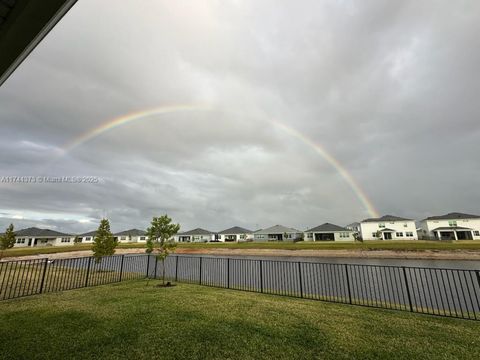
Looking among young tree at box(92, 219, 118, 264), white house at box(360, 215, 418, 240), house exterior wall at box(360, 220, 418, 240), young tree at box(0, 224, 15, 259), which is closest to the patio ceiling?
young tree at box(92, 219, 118, 264)

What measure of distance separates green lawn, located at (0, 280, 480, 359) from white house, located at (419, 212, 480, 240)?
74.5 meters

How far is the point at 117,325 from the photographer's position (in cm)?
620

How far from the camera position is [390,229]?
67125 mm

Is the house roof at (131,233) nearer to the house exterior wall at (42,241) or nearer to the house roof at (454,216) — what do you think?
the house exterior wall at (42,241)

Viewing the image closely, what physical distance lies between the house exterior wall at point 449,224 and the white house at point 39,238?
4522 inches

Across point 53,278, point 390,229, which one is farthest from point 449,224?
point 53,278

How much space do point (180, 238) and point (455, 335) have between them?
107 m

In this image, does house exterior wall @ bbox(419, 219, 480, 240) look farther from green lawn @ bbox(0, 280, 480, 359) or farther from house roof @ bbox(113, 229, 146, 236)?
house roof @ bbox(113, 229, 146, 236)

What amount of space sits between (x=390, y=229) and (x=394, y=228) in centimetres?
178

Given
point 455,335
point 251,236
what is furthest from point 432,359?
point 251,236

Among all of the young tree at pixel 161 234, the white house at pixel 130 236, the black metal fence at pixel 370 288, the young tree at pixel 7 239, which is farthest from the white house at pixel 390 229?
the white house at pixel 130 236

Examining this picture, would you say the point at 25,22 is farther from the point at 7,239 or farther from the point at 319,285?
the point at 7,239

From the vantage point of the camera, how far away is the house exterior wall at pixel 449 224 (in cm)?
6300

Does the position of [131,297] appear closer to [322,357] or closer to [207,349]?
[207,349]
